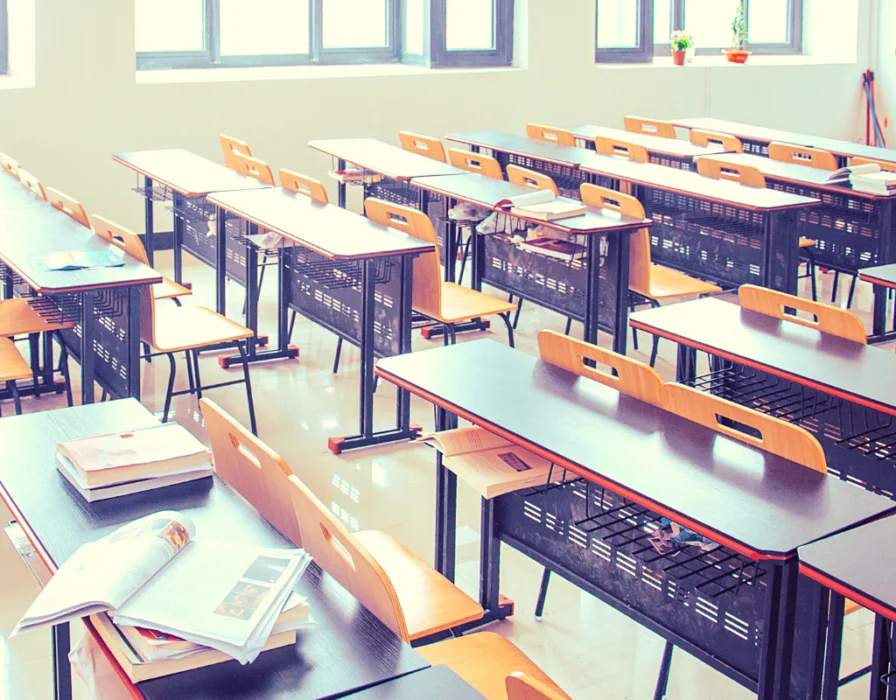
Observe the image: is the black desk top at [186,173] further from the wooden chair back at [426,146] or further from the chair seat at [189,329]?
the wooden chair back at [426,146]

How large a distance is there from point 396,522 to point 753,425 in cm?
162

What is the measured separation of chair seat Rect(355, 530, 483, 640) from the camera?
232cm

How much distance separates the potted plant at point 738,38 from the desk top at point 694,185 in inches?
156

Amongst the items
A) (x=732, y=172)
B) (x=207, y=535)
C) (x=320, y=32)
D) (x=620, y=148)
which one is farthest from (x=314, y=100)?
(x=207, y=535)

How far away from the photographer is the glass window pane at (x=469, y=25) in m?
8.22

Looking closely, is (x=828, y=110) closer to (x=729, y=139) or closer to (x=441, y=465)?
(x=729, y=139)

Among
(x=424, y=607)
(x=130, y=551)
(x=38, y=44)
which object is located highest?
(x=38, y=44)

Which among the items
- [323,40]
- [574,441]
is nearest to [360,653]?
[574,441]

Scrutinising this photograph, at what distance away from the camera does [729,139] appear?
6.78 m

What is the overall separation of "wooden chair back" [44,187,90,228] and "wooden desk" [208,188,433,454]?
0.56 meters

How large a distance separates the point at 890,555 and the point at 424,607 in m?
0.92

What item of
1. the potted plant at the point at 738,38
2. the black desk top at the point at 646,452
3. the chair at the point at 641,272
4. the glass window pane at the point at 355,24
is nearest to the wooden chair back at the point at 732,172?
the chair at the point at 641,272

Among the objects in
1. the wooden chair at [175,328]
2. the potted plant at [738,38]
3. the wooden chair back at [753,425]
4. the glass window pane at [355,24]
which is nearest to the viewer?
the wooden chair back at [753,425]

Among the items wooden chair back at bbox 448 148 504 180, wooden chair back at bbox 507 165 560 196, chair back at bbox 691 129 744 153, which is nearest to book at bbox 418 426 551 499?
wooden chair back at bbox 507 165 560 196
